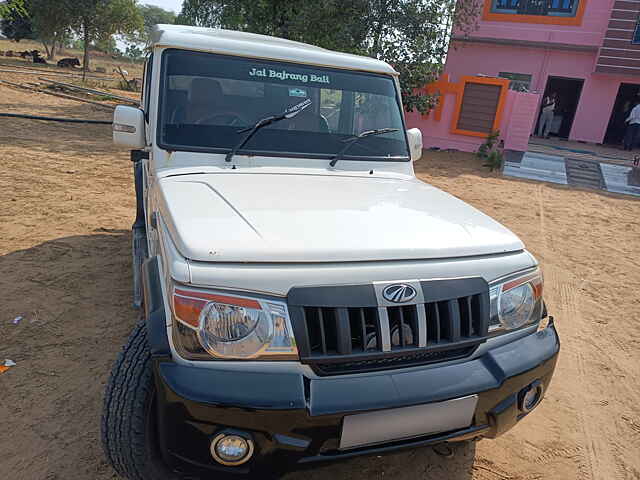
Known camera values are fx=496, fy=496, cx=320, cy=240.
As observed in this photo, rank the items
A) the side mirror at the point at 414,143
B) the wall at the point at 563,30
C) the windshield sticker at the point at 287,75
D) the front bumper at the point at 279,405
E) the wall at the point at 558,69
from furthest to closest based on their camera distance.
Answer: the wall at the point at 558,69
the wall at the point at 563,30
the side mirror at the point at 414,143
the windshield sticker at the point at 287,75
the front bumper at the point at 279,405

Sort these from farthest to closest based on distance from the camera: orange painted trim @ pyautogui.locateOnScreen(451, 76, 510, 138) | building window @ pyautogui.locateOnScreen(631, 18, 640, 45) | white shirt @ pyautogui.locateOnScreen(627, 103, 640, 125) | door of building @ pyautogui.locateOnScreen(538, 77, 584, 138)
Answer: door of building @ pyautogui.locateOnScreen(538, 77, 584, 138)
building window @ pyautogui.locateOnScreen(631, 18, 640, 45)
white shirt @ pyautogui.locateOnScreen(627, 103, 640, 125)
orange painted trim @ pyautogui.locateOnScreen(451, 76, 510, 138)

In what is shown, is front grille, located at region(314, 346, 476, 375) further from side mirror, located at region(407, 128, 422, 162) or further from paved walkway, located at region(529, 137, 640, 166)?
paved walkway, located at region(529, 137, 640, 166)

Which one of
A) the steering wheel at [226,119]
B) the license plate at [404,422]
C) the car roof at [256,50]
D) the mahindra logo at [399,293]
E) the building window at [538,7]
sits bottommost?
the license plate at [404,422]

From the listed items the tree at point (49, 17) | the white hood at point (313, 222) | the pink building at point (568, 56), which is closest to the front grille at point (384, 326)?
the white hood at point (313, 222)

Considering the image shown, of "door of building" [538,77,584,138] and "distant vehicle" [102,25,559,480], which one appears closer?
"distant vehicle" [102,25,559,480]

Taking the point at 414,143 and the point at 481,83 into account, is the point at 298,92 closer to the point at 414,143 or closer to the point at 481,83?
the point at 414,143

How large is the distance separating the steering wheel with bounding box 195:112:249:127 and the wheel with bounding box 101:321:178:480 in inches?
55.9

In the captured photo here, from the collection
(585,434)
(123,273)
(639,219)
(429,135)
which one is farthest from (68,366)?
(429,135)

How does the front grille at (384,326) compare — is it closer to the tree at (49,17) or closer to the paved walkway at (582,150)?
the paved walkway at (582,150)

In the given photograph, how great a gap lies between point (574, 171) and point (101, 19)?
83.0 ft

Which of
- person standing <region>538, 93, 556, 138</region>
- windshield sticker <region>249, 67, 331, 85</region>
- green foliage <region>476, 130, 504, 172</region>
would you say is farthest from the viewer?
person standing <region>538, 93, 556, 138</region>

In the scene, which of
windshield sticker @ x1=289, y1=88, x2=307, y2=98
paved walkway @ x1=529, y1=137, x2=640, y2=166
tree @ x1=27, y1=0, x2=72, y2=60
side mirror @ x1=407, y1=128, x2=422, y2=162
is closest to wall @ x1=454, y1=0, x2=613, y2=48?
paved walkway @ x1=529, y1=137, x2=640, y2=166

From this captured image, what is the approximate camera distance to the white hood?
1776 millimetres

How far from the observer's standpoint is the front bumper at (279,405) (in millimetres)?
1587
